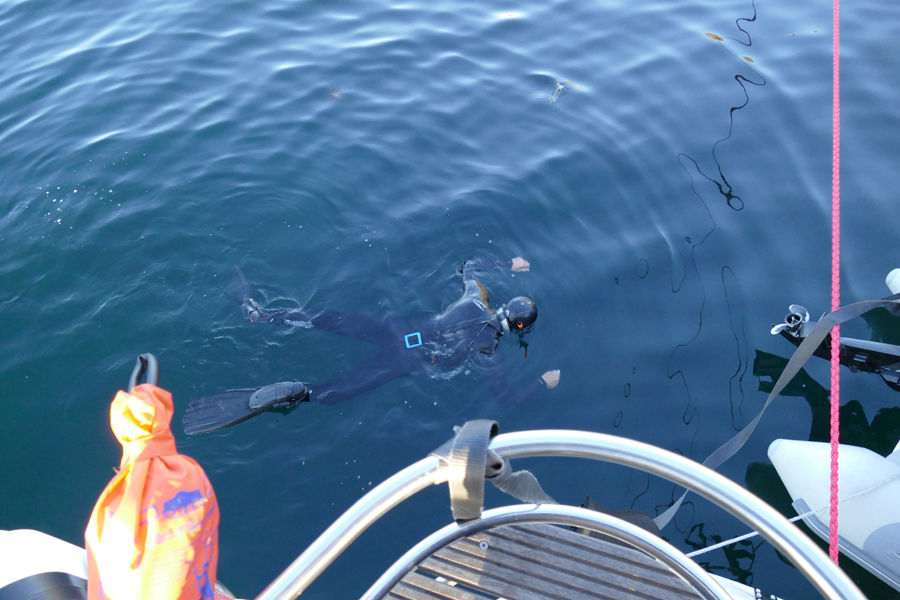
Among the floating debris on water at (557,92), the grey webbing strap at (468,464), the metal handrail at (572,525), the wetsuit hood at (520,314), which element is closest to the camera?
the grey webbing strap at (468,464)

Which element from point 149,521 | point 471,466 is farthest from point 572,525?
point 149,521

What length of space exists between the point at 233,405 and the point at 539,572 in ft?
9.68

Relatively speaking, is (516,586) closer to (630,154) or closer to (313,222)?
(313,222)

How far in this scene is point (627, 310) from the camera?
5.25 m

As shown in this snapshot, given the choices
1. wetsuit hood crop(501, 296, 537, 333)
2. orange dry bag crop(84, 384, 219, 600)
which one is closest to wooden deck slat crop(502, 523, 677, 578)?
orange dry bag crop(84, 384, 219, 600)

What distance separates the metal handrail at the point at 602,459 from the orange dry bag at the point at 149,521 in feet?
2.89

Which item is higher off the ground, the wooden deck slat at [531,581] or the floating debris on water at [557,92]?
the wooden deck slat at [531,581]

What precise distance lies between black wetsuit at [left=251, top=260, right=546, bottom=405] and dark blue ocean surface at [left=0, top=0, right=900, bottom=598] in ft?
0.47

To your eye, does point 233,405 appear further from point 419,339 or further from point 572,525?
point 572,525

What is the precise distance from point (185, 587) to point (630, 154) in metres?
5.89

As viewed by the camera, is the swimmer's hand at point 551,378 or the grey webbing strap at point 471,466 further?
the swimmer's hand at point 551,378

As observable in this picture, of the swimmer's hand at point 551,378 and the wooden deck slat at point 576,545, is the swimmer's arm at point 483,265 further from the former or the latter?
the wooden deck slat at point 576,545

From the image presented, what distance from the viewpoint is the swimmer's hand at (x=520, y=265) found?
5578 millimetres

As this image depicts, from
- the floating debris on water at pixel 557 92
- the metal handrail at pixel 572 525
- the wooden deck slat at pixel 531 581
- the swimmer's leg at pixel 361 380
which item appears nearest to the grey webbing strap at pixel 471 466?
the metal handrail at pixel 572 525
